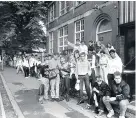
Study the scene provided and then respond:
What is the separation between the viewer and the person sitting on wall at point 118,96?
5270 mm

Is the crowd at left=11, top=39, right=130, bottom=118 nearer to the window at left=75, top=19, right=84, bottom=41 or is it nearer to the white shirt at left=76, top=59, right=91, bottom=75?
the white shirt at left=76, top=59, right=91, bottom=75

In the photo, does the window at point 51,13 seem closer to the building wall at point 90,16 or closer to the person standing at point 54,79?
the building wall at point 90,16

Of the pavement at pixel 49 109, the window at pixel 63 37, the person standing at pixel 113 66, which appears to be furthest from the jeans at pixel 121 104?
the window at pixel 63 37

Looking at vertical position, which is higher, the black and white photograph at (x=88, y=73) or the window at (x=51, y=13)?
the window at (x=51, y=13)

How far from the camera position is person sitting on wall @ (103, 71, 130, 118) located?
5.27 meters

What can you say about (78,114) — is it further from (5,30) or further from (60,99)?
(5,30)

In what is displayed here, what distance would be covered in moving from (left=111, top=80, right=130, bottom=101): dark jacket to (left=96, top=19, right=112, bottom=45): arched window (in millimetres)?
6011

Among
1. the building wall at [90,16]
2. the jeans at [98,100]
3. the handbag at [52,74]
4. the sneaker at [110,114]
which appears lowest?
the sneaker at [110,114]

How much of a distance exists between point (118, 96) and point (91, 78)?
2.48 m

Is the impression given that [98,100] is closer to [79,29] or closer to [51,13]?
[79,29]

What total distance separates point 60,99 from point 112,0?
19.7ft

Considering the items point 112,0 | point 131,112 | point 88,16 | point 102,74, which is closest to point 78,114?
point 131,112

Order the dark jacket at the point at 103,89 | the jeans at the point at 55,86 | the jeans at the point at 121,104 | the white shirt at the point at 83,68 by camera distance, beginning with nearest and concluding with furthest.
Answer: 1. the jeans at the point at 121,104
2. the dark jacket at the point at 103,89
3. the white shirt at the point at 83,68
4. the jeans at the point at 55,86

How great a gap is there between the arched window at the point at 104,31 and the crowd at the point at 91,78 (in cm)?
242
